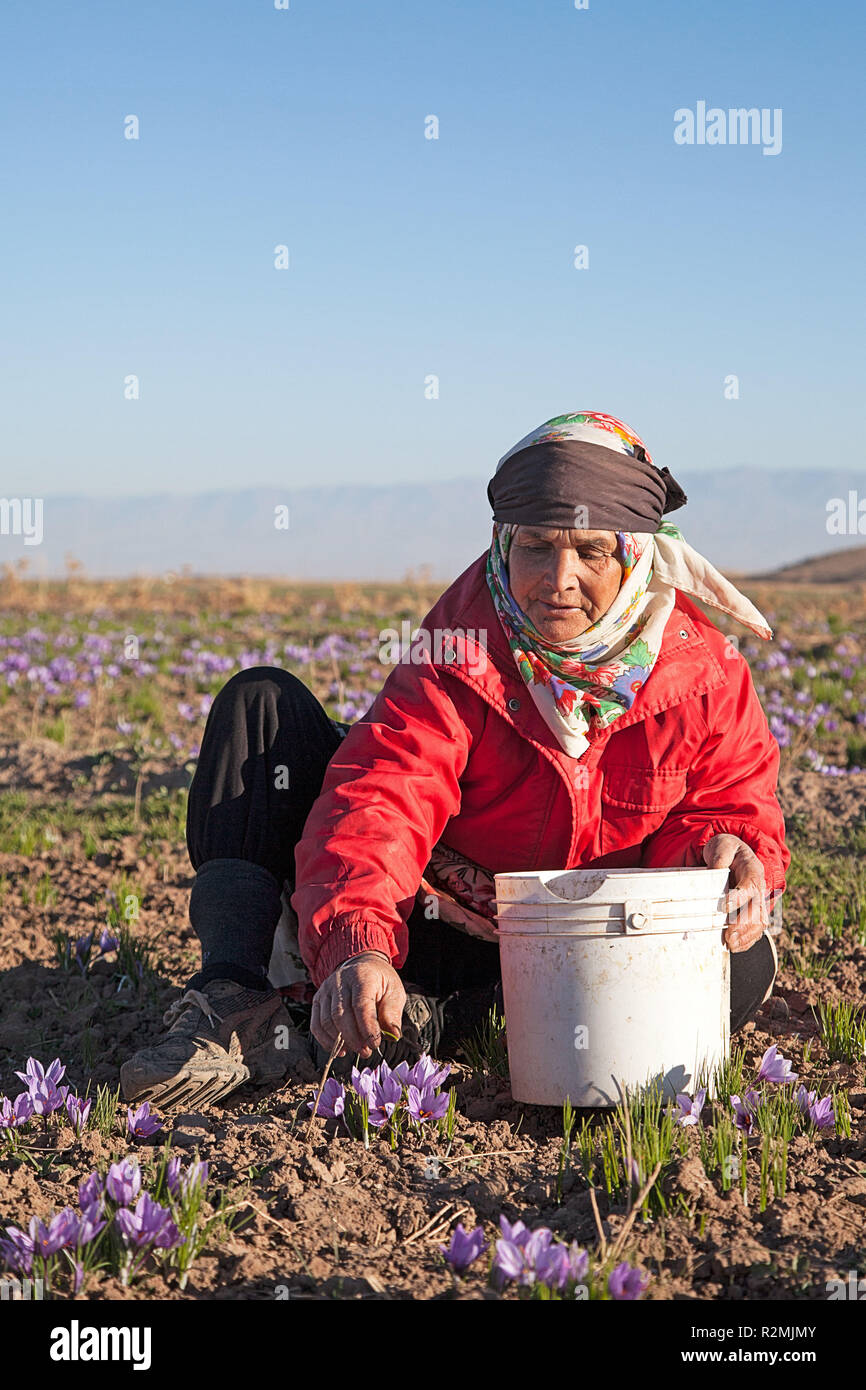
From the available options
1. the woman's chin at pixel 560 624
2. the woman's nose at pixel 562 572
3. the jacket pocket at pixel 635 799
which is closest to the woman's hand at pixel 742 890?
the jacket pocket at pixel 635 799

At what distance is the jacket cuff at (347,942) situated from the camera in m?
2.86

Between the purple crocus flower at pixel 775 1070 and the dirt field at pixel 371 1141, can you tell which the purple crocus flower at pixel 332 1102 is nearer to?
the dirt field at pixel 371 1141

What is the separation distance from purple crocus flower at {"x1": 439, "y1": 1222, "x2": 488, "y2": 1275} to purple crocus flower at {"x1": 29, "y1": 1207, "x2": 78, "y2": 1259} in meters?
0.64

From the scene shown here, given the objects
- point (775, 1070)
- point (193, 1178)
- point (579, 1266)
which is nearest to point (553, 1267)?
point (579, 1266)

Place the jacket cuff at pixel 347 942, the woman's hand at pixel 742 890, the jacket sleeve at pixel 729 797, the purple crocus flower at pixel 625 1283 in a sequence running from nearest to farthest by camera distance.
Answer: the purple crocus flower at pixel 625 1283
the jacket cuff at pixel 347 942
the woman's hand at pixel 742 890
the jacket sleeve at pixel 729 797

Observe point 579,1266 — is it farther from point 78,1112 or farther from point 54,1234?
point 78,1112

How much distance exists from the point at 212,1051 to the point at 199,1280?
30.7 inches

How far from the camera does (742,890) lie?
3.00m

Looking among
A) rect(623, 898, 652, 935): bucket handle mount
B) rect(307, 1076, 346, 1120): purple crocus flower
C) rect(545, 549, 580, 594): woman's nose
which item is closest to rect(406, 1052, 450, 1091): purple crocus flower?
rect(307, 1076, 346, 1120): purple crocus flower

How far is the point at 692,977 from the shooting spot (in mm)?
2879

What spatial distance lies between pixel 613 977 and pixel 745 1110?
40 cm

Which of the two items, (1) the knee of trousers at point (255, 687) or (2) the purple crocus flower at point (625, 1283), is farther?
(1) the knee of trousers at point (255, 687)

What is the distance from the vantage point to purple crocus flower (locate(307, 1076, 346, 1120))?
9.53ft

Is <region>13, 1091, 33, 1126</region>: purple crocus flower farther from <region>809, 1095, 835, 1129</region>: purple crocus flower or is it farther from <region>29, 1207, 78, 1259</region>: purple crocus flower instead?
<region>809, 1095, 835, 1129</region>: purple crocus flower
